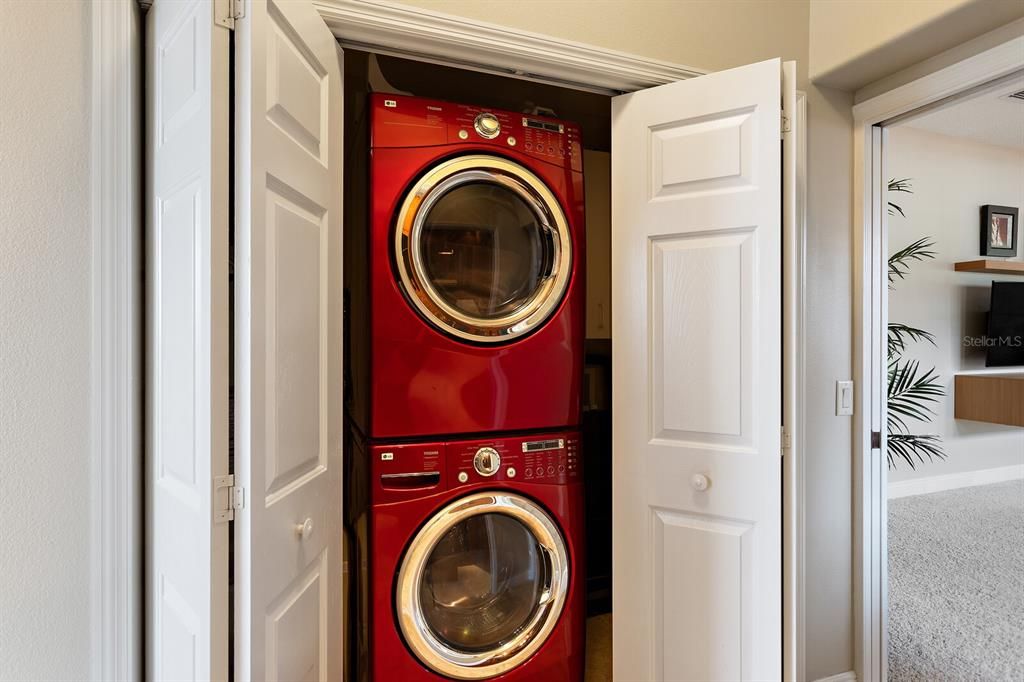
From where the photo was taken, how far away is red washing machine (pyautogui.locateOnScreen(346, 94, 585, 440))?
1533mm

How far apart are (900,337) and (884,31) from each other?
37.6 inches

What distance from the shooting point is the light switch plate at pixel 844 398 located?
6.16 feet

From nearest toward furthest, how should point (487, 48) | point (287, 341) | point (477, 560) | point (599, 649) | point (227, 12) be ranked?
point (227, 12)
point (287, 341)
point (487, 48)
point (477, 560)
point (599, 649)

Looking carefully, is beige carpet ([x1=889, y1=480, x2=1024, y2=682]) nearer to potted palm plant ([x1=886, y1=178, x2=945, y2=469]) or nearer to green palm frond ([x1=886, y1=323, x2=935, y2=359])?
potted palm plant ([x1=886, y1=178, x2=945, y2=469])

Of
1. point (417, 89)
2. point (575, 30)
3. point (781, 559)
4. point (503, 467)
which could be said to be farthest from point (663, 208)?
point (417, 89)

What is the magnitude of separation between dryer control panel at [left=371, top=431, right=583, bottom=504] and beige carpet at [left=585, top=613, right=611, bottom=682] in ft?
2.78

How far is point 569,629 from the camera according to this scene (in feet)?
5.67

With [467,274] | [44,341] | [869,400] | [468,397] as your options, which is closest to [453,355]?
[468,397]

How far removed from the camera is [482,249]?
1.67m

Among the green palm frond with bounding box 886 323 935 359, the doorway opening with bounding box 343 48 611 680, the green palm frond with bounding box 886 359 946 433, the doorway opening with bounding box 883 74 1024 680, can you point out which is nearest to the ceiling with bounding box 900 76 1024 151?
the doorway opening with bounding box 883 74 1024 680

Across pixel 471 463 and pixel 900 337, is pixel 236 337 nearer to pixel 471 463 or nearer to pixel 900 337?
pixel 471 463

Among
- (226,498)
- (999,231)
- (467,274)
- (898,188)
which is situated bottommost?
(226,498)

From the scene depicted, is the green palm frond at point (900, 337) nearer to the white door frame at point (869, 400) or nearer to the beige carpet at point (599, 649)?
the white door frame at point (869, 400)

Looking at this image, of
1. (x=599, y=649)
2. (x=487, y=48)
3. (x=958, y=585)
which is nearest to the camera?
(x=487, y=48)
